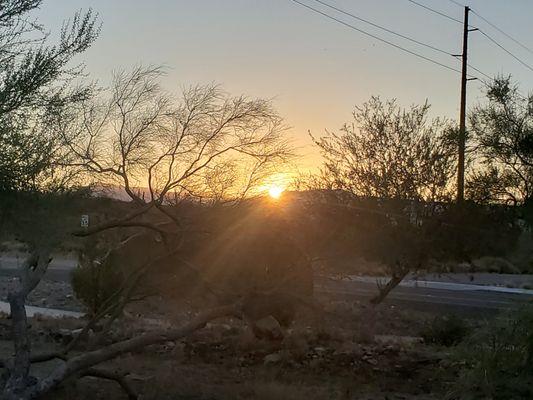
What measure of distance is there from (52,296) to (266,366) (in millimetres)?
18694

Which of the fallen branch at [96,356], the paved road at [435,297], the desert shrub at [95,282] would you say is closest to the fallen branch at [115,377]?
the fallen branch at [96,356]

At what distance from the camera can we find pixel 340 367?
48.0 feet

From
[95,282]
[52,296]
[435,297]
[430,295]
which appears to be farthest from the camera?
[430,295]

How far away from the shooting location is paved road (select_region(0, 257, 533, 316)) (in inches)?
1123

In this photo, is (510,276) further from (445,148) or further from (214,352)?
(214,352)

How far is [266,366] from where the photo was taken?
1469cm

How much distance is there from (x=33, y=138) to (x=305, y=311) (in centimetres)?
1066

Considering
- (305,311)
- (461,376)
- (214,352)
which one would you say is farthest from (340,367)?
(305,311)

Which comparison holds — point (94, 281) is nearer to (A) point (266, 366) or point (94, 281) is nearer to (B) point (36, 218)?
(A) point (266, 366)

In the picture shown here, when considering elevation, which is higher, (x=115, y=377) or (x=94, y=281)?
(x=94, y=281)

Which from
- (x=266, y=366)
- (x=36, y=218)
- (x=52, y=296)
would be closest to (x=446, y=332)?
(x=266, y=366)

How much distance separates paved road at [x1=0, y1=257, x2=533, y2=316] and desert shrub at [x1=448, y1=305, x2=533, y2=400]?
10341 mm

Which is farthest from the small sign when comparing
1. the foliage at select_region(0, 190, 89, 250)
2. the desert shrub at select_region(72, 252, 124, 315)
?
the desert shrub at select_region(72, 252, 124, 315)

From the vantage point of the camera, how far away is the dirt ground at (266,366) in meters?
12.0
